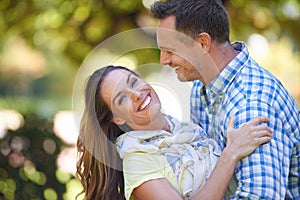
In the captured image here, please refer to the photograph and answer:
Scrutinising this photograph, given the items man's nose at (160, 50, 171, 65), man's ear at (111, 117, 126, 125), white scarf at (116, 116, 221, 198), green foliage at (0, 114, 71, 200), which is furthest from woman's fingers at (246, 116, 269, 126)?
green foliage at (0, 114, 71, 200)

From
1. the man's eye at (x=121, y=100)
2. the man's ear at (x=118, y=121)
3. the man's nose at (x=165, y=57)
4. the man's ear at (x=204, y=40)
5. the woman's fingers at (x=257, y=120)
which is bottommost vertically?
the woman's fingers at (x=257, y=120)

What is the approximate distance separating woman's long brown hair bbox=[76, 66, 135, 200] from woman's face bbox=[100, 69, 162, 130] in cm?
4

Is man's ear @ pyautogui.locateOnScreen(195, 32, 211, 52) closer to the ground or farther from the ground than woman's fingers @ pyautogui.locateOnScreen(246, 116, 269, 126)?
farther from the ground

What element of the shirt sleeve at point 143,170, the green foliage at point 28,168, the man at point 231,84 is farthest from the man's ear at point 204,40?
the green foliage at point 28,168

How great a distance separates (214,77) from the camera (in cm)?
346

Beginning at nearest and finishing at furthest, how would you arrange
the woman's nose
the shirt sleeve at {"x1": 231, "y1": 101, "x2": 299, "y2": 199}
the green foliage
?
1. the shirt sleeve at {"x1": 231, "y1": 101, "x2": 299, "y2": 199}
2. the woman's nose
3. the green foliage

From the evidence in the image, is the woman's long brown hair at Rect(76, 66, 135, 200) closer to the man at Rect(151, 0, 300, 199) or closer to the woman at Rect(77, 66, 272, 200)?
the woman at Rect(77, 66, 272, 200)

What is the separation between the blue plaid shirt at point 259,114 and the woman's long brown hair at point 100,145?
1.49 ft

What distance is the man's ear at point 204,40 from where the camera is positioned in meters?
3.42

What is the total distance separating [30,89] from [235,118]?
879 inches

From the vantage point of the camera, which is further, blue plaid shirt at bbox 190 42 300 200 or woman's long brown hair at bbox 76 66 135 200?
woman's long brown hair at bbox 76 66 135 200

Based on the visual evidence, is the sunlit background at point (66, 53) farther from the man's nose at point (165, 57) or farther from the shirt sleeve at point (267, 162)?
the shirt sleeve at point (267, 162)

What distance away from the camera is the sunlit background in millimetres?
6027

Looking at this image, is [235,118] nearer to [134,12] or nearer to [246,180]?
[246,180]
